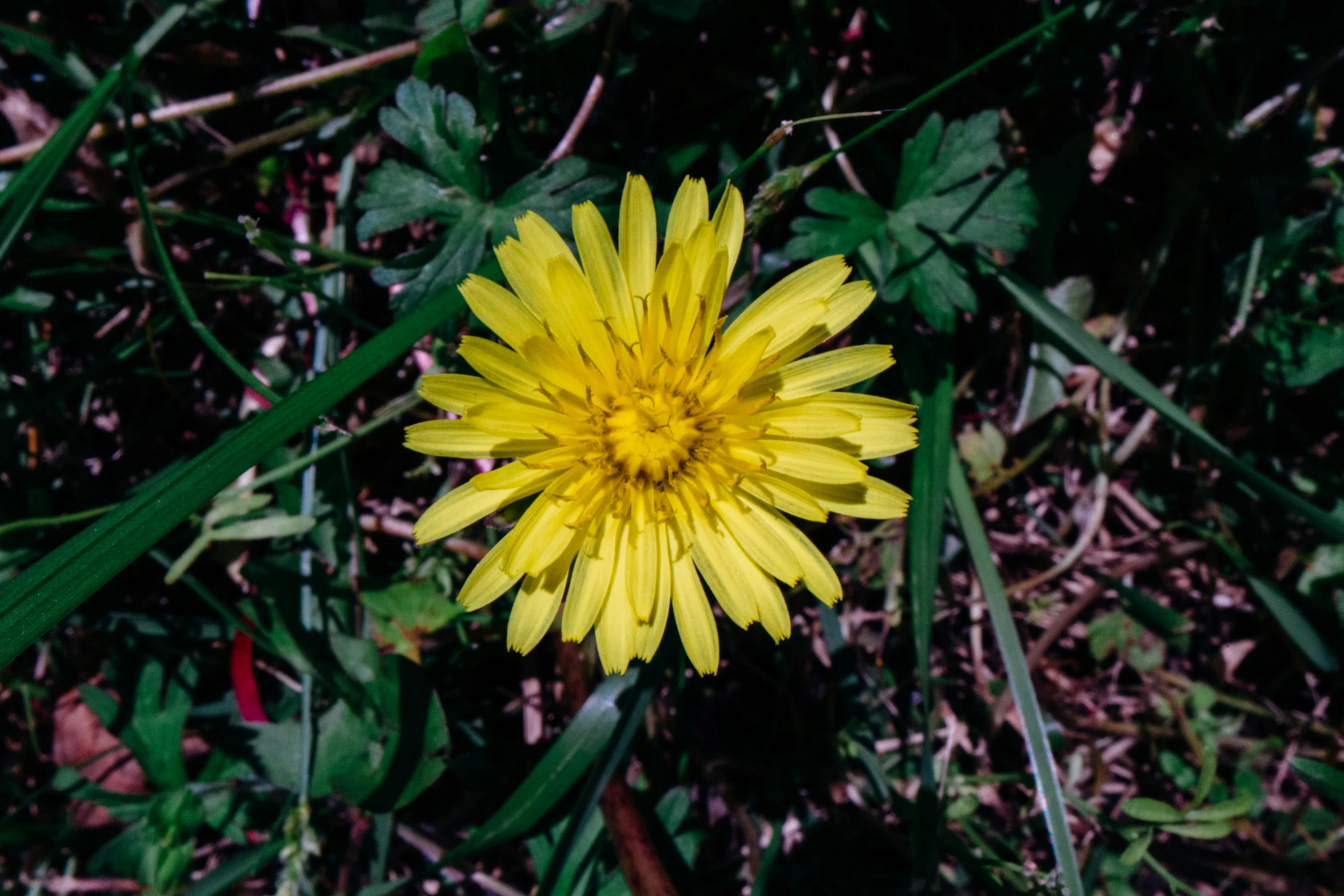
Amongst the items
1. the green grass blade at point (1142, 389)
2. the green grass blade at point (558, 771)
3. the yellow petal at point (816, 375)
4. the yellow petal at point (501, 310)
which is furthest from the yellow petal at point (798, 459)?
the green grass blade at point (1142, 389)

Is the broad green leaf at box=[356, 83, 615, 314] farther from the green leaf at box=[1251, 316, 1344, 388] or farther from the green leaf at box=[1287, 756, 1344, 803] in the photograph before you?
the green leaf at box=[1287, 756, 1344, 803]

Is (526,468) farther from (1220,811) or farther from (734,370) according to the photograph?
(1220,811)

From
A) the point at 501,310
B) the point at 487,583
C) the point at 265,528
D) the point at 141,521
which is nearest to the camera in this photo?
the point at 141,521

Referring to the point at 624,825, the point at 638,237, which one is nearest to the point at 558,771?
the point at 624,825

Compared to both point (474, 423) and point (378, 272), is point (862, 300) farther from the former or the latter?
point (378, 272)

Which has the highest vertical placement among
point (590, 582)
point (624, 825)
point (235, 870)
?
point (590, 582)

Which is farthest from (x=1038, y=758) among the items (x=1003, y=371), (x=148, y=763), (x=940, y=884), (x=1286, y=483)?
(x=148, y=763)
